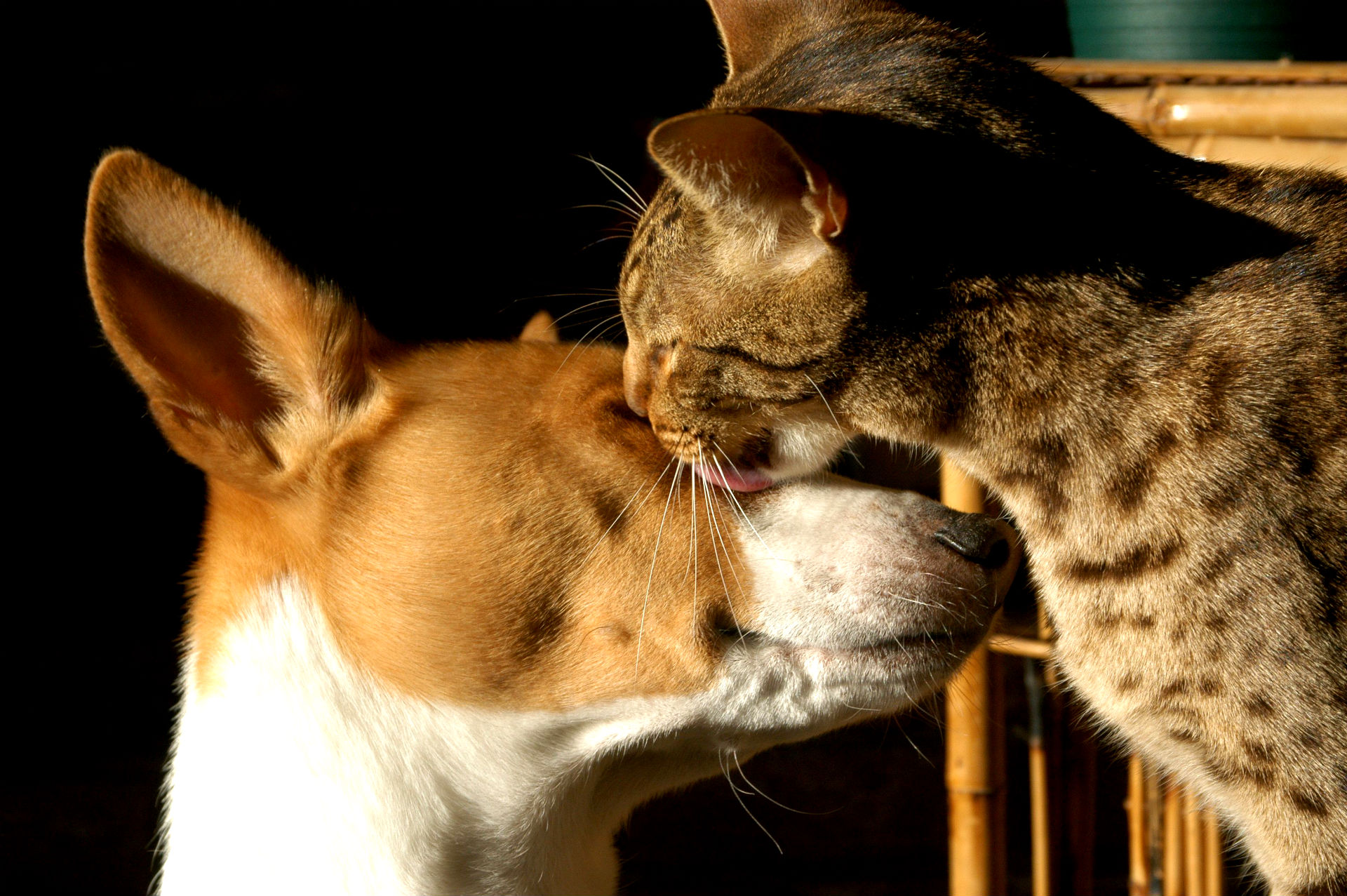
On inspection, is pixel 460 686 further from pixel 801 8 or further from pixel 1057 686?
pixel 801 8

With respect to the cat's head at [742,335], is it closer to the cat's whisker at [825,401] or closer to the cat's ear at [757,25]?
the cat's whisker at [825,401]

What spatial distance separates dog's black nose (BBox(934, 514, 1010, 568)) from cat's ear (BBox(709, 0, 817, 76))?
657 millimetres

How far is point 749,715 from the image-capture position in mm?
1274

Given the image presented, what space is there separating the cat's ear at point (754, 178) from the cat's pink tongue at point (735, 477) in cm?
24

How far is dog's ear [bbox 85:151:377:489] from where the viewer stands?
3.82ft

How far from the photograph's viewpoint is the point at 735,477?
1.33 metres

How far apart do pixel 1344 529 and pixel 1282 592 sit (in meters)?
0.09

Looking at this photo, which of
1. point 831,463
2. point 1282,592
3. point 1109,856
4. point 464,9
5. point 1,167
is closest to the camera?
point 1282,592

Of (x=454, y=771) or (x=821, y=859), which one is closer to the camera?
(x=454, y=771)

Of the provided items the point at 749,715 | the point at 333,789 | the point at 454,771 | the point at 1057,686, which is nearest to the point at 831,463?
the point at 749,715

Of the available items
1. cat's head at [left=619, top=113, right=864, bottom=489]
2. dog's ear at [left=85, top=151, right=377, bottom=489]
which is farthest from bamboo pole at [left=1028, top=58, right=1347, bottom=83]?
dog's ear at [left=85, top=151, right=377, bottom=489]

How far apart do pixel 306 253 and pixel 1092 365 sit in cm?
188

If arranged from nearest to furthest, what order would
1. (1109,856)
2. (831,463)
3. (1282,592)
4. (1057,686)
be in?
(1282,592) → (831,463) → (1057,686) → (1109,856)

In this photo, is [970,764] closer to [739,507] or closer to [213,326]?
[739,507]
